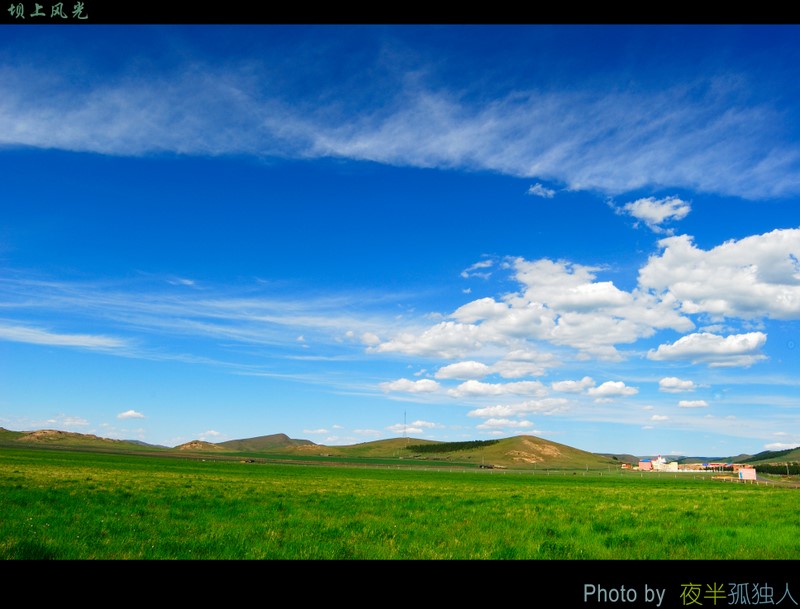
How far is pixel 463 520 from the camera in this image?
17.4 metres
